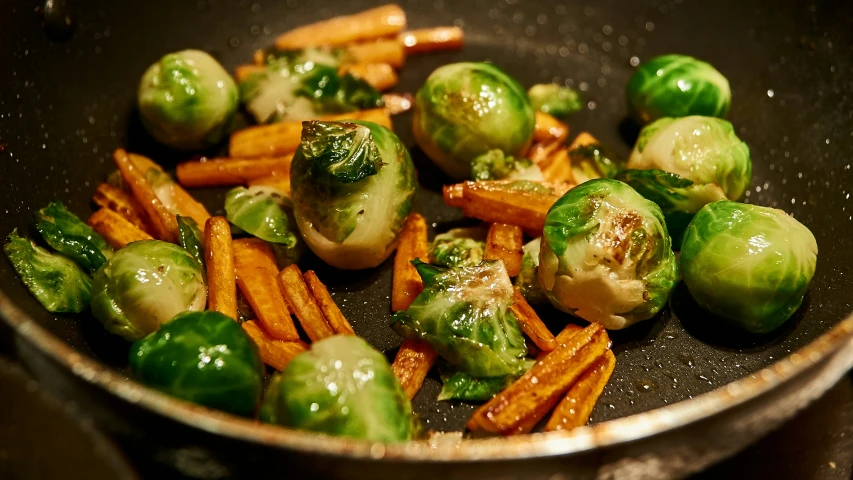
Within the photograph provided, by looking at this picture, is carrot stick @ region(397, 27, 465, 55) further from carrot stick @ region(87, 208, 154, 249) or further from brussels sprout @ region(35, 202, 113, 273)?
brussels sprout @ region(35, 202, 113, 273)

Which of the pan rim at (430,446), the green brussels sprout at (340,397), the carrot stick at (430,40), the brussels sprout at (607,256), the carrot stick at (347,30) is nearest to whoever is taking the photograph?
the pan rim at (430,446)

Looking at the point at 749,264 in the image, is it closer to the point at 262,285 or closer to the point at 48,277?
the point at 262,285

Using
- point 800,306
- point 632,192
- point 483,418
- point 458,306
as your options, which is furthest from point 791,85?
point 483,418

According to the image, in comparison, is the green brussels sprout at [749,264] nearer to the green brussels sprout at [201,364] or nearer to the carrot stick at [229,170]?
the green brussels sprout at [201,364]

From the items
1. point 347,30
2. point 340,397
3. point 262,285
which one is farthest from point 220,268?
point 347,30

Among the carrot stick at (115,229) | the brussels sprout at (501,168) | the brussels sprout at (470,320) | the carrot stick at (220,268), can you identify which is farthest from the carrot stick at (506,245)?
the carrot stick at (115,229)

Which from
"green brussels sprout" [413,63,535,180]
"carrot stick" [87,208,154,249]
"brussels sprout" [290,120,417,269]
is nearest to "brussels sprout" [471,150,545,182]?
"green brussels sprout" [413,63,535,180]

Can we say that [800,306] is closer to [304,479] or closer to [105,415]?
[304,479]
